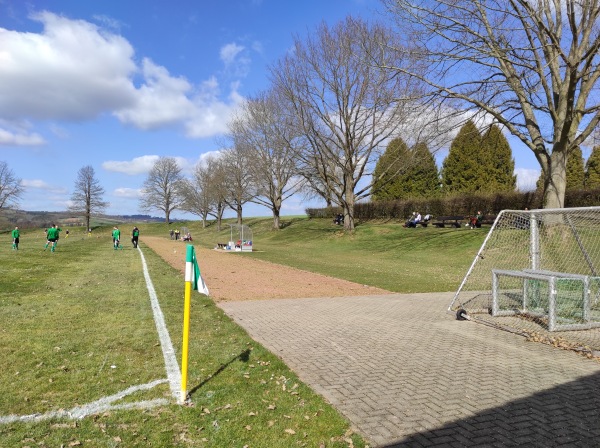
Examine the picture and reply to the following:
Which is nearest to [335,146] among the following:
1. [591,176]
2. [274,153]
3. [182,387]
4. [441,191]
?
[274,153]

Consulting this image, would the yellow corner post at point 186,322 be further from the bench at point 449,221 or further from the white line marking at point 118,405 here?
the bench at point 449,221

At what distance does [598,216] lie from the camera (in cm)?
851

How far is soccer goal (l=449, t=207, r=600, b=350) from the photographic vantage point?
7.54m

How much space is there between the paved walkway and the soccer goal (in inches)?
38.5

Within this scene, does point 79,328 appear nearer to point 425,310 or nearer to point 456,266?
point 425,310

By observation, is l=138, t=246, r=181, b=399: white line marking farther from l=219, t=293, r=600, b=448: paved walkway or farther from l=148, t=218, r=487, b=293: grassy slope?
l=148, t=218, r=487, b=293: grassy slope

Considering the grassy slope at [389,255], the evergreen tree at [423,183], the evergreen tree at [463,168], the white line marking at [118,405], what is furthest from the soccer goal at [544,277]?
the evergreen tree at [423,183]

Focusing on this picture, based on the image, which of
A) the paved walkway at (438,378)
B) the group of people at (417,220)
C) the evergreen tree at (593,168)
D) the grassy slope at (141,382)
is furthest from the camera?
the evergreen tree at (593,168)

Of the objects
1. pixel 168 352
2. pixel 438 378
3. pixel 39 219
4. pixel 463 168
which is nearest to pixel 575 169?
pixel 463 168

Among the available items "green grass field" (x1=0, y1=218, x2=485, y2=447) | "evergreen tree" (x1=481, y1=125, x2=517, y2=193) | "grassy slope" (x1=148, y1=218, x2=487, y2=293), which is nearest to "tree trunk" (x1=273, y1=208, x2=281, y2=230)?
"grassy slope" (x1=148, y1=218, x2=487, y2=293)

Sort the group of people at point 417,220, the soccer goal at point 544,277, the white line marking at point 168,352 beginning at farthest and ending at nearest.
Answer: the group of people at point 417,220
the soccer goal at point 544,277
the white line marking at point 168,352

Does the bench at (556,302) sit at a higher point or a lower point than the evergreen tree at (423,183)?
lower

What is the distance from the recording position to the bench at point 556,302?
289 inches

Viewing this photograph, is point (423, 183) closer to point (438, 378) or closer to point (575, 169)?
point (575, 169)
